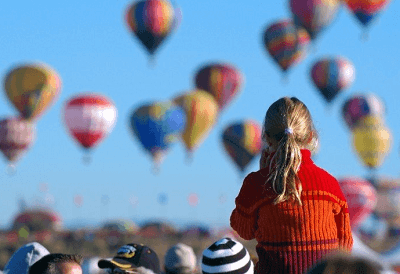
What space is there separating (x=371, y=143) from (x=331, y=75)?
3.89 m

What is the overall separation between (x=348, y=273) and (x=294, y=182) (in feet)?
5.36

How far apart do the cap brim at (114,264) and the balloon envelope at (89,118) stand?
26.0 meters

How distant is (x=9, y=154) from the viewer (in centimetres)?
3538

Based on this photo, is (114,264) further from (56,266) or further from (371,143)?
(371,143)

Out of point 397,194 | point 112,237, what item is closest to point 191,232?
point 112,237

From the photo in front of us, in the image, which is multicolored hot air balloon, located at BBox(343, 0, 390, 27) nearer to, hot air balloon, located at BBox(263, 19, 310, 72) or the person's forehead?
hot air balloon, located at BBox(263, 19, 310, 72)

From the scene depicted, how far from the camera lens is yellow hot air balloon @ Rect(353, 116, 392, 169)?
39906mm

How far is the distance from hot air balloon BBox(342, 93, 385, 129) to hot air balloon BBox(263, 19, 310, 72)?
17.5 feet

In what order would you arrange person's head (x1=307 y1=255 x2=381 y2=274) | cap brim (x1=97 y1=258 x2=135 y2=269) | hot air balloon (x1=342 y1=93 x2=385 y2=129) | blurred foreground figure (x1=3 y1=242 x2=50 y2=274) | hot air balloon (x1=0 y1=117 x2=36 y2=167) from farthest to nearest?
hot air balloon (x1=342 y1=93 x2=385 y2=129) < hot air balloon (x1=0 y1=117 x2=36 y2=167) < blurred foreground figure (x1=3 y1=242 x2=50 y2=274) < cap brim (x1=97 y1=258 x2=135 y2=269) < person's head (x1=307 y1=255 x2=381 y2=274)

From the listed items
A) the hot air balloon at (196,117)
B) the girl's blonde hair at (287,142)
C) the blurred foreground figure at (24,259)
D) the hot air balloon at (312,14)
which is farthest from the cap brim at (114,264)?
the hot air balloon at (312,14)

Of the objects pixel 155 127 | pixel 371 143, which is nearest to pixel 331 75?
pixel 371 143

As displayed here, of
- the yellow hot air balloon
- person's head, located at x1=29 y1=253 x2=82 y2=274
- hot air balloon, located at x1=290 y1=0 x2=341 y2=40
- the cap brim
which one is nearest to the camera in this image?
person's head, located at x1=29 y1=253 x2=82 y2=274

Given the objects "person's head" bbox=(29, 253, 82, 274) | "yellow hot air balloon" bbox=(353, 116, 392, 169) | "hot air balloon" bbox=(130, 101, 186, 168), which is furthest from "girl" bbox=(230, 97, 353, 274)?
"yellow hot air balloon" bbox=(353, 116, 392, 169)

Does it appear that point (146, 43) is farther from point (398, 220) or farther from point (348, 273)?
point (348, 273)
